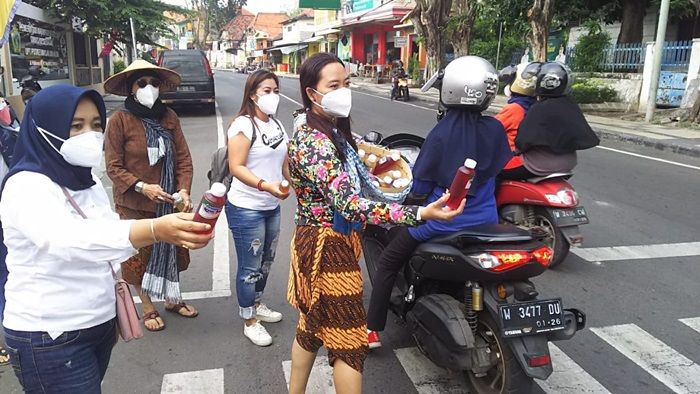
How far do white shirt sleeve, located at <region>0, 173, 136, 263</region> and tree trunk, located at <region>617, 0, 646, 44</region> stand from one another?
786 inches

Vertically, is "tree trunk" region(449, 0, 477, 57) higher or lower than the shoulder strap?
higher

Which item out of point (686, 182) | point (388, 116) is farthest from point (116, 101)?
point (686, 182)

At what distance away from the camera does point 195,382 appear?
3236mm

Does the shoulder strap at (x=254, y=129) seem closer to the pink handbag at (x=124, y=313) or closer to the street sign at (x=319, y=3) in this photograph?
the pink handbag at (x=124, y=313)

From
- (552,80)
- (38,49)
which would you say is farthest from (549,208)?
(38,49)

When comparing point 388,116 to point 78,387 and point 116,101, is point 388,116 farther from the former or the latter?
point 78,387

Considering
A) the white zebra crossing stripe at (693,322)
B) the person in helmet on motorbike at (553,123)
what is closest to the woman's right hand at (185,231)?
the person in helmet on motorbike at (553,123)

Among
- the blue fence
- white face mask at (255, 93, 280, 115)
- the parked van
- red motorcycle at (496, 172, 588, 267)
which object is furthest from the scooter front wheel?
the blue fence

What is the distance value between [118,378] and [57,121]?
1961 mm

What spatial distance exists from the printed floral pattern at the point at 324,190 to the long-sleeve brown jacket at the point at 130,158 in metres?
1.60

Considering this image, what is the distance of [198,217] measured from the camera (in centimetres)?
162

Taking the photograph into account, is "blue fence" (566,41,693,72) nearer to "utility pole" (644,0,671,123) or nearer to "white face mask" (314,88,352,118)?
"utility pole" (644,0,671,123)

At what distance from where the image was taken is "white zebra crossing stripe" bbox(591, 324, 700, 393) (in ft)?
10.7

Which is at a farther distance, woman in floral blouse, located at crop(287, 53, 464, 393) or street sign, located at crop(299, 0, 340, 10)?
street sign, located at crop(299, 0, 340, 10)
